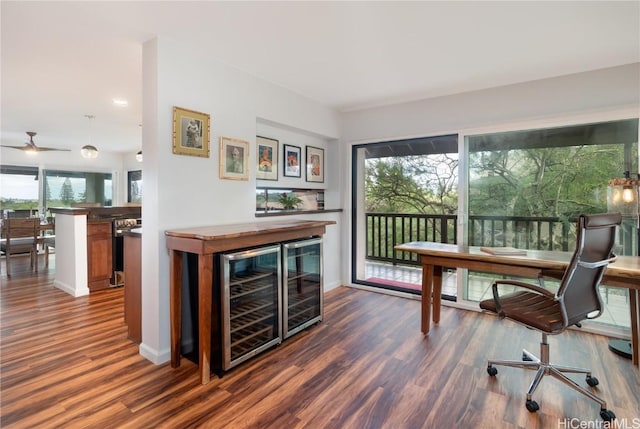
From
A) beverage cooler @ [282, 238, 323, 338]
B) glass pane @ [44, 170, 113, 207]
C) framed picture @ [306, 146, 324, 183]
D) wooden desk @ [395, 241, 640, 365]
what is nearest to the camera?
wooden desk @ [395, 241, 640, 365]

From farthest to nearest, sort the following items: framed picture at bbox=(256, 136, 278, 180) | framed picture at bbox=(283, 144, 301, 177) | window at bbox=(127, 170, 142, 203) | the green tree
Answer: window at bbox=(127, 170, 142, 203) → the green tree → framed picture at bbox=(283, 144, 301, 177) → framed picture at bbox=(256, 136, 278, 180)

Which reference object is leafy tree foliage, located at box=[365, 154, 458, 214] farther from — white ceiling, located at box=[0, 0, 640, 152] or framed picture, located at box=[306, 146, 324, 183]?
white ceiling, located at box=[0, 0, 640, 152]

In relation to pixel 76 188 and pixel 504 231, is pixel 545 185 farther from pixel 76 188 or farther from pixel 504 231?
pixel 76 188

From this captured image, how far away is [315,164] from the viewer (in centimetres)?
422

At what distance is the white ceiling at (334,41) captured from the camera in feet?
6.51

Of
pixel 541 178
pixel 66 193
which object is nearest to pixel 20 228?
pixel 66 193

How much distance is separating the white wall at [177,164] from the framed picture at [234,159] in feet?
0.16

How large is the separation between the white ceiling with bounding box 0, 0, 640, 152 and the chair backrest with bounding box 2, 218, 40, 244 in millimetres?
2321

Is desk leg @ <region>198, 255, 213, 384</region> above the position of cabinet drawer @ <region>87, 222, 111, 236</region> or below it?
below

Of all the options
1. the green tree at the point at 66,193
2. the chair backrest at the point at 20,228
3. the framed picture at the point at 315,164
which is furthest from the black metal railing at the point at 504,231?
the green tree at the point at 66,193

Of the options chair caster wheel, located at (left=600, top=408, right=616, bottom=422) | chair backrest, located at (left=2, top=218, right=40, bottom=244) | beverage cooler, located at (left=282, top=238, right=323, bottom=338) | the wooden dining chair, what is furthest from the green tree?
chair caster wheel, located at (left=600, top=408, right=616, bottom=422)

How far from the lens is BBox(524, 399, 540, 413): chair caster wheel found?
1798mm

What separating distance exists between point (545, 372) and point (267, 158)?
9.90ft

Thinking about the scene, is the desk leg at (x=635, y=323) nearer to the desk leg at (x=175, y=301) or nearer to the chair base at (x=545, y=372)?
the chair base at (x=545, y=372)
